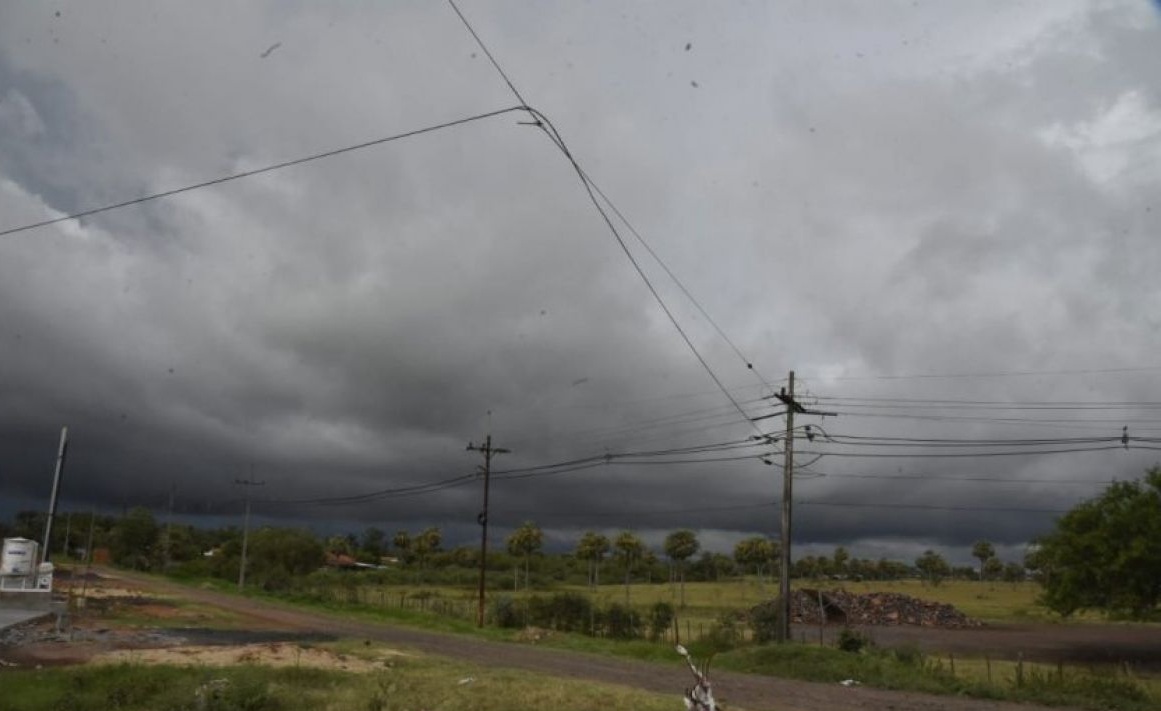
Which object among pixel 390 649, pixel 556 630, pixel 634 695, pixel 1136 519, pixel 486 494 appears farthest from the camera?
pixel 486 494

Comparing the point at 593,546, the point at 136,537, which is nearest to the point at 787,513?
the point at 593,546

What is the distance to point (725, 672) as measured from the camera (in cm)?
3097

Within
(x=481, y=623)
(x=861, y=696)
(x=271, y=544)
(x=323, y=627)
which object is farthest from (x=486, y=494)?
(x=271, y=544)

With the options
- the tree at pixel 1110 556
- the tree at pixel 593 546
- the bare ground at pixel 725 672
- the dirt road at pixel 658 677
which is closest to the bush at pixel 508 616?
the bare ground at pixel 725 672

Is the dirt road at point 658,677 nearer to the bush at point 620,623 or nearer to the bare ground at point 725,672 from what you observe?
the bare ground at point 725,672

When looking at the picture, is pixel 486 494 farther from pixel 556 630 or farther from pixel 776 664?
pixel 776 664

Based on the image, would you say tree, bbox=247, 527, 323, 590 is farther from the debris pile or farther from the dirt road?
the dirt road

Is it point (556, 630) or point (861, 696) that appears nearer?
point (861, 696)

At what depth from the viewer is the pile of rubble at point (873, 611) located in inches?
2810

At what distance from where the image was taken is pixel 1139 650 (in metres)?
48.7

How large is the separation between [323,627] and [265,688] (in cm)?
2825

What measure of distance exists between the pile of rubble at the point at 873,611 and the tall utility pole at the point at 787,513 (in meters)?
36.8

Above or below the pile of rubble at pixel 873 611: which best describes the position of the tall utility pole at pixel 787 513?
above

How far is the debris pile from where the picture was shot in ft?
234
